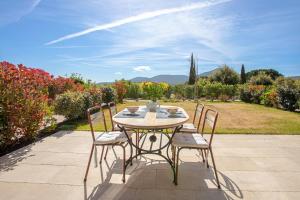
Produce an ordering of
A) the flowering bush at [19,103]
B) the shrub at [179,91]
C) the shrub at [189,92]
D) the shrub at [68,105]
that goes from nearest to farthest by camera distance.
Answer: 1. the flowering bush at [19,103]
2. the shrub at [68,105]
3. the shrub at [189,92]
4. the shrub at [179,91]

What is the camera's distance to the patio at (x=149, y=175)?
93.1 inches

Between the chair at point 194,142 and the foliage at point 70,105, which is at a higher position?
the foliage at point 70,105

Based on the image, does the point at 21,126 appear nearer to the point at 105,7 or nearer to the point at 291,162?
the point at 105,7

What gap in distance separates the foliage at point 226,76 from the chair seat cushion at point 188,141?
2986 centimetres

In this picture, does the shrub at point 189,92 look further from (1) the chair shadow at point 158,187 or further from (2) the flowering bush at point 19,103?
(1) the chair shadow at point 158,187

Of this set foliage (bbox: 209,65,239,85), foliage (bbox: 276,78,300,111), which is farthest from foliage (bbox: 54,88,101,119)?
foliage (bbox: 209,65,239,85)

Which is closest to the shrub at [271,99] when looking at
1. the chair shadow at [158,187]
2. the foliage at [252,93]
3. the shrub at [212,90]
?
the foliage at [252,93]

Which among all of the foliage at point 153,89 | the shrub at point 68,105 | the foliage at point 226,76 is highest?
the foliage at point 226,76

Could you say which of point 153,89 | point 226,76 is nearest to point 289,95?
point 153,89

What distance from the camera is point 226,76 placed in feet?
103

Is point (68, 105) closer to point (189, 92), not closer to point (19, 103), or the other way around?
point (19, 103)

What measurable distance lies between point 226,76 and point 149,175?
101 ft

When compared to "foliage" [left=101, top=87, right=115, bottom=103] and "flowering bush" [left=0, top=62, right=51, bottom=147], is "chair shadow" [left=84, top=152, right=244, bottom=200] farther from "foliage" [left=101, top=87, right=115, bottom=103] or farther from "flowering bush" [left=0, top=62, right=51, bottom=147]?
"foliage" [left=101, top=87, right=115, bottom=103]

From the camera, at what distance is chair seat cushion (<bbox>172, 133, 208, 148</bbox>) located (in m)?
2.62
